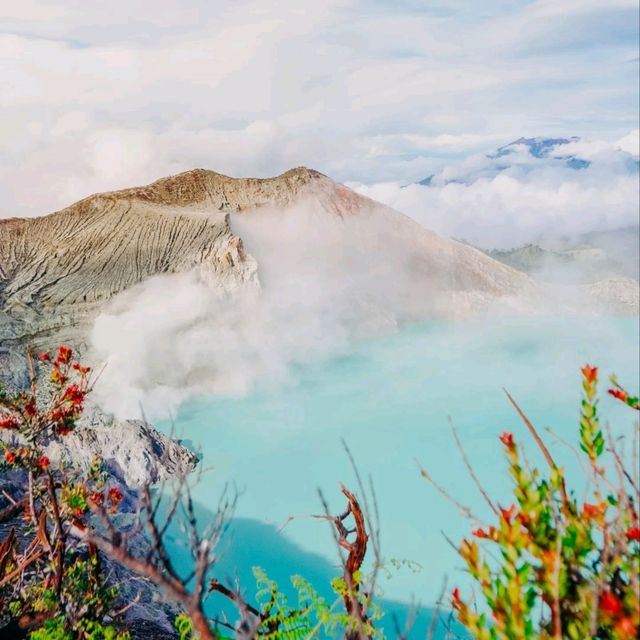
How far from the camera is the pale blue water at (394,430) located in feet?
37.2

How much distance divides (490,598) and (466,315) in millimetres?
33829

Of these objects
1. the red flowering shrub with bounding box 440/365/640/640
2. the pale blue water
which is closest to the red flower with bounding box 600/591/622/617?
the red flowering shrub with bounding box 440/365/640/640

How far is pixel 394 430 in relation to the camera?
697 inches

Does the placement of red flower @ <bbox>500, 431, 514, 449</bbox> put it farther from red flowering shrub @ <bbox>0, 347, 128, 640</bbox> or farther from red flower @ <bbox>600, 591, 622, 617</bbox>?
red flowering shrub @ <bbox>0, 347, 128, 640</bbox>

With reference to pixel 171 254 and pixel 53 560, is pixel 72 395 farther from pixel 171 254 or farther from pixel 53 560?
pixel 171 254

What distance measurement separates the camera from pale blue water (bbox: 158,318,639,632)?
11352 mm

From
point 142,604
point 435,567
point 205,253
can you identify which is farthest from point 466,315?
point 142,604

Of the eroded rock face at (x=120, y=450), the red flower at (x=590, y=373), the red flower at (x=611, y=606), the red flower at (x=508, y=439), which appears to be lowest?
the eroded rock face at (x=120, y=450)

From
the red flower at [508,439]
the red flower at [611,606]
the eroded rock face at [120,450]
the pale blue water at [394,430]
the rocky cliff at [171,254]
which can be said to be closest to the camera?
the red flower at [611,606]

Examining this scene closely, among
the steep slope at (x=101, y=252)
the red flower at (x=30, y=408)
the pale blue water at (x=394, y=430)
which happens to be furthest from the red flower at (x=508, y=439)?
the steep slope at (x=101, y=252)

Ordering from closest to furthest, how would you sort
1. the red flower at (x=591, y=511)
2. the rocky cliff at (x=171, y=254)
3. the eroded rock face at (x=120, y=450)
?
the red flower at (x=591, y=511), the eroded rock face at (x=120, y=450), the rocky cliff at (x=171, y=254)

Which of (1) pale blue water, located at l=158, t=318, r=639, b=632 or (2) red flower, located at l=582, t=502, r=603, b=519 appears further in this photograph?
(1) pale blue water, located at l=158, t=318, r=639, b=632

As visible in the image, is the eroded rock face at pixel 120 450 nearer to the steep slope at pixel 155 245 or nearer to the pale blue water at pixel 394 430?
the pale blue water at pixel 394 430

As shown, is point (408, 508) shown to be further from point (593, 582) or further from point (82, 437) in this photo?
point (593, 582)
